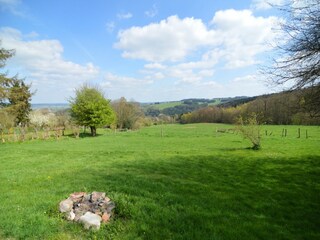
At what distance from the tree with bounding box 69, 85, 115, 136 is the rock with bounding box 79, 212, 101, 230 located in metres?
37.8

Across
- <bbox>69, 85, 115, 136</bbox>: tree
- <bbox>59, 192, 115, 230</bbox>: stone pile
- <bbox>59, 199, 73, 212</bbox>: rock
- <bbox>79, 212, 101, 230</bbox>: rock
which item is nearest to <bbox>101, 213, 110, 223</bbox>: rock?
<bbox>59, 192, 115, 230</bbox>: stone pile

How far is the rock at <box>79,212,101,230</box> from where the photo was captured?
6180 millimetres

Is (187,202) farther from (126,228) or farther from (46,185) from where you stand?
(46,185)

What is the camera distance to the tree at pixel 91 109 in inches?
1713

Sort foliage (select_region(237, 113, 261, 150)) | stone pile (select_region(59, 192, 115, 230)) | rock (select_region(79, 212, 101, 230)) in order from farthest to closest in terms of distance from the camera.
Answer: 1. foliage (select_region(237, 113, 261, 150))
2. stone pile (select_region(59, 192, 115, 230))
3. rock (select_region(79, 212, 101, 230))

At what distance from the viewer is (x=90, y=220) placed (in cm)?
629

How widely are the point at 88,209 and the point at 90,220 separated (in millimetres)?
607

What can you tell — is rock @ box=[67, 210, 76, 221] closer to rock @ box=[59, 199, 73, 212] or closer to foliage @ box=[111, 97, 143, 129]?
rock @ box=[59, 199, 73, 212]

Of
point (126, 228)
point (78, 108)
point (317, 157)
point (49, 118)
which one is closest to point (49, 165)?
point (126, 228)

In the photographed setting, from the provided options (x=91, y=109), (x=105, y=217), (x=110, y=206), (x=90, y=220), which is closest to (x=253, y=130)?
(x=110, y=206)

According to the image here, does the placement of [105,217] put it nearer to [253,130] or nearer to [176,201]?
[176,201]

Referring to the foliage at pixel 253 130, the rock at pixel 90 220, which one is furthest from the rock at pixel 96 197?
the foliage at pixel 253 130

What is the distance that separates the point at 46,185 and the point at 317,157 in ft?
51.2

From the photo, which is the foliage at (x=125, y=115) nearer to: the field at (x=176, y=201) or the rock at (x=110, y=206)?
the field at (x=176, y=201)
